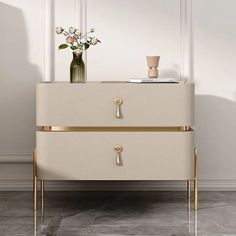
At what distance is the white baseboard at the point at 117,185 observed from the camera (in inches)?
128

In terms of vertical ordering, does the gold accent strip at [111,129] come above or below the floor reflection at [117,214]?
above

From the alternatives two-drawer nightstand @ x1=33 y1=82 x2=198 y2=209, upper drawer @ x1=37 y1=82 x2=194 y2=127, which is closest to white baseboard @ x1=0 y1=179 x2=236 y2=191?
two-drawer nightstand @ x1=33 y1=82 x2=198 y2=209

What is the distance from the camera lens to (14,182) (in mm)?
3252

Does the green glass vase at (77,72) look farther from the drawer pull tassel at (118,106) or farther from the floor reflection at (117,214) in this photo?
the floor reflection at (117,214)

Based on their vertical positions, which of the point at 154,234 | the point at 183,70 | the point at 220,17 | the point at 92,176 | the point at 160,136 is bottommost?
the point at 154,234

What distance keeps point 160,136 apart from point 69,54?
79cm

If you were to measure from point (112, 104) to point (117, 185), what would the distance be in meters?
0.68

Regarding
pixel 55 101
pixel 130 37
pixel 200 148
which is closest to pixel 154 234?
pixel 55 101

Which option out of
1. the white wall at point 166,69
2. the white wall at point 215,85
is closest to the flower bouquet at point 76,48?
the white wall at point 166,69

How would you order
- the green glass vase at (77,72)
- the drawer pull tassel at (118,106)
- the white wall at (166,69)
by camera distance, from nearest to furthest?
the drawer pull tassel at (118,106) < the green glass vase at (77,72) < the white wall at (166,69)

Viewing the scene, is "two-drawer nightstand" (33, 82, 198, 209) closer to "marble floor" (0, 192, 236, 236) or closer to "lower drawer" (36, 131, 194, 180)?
"lower drawer" (36, 131, 194, 180)

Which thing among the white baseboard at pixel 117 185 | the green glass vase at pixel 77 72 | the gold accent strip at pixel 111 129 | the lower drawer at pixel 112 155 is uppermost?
the green glass vase at pixel 77 72

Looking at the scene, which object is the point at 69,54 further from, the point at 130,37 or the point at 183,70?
the point at 183,70

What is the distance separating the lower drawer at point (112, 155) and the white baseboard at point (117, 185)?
19.6 inches
